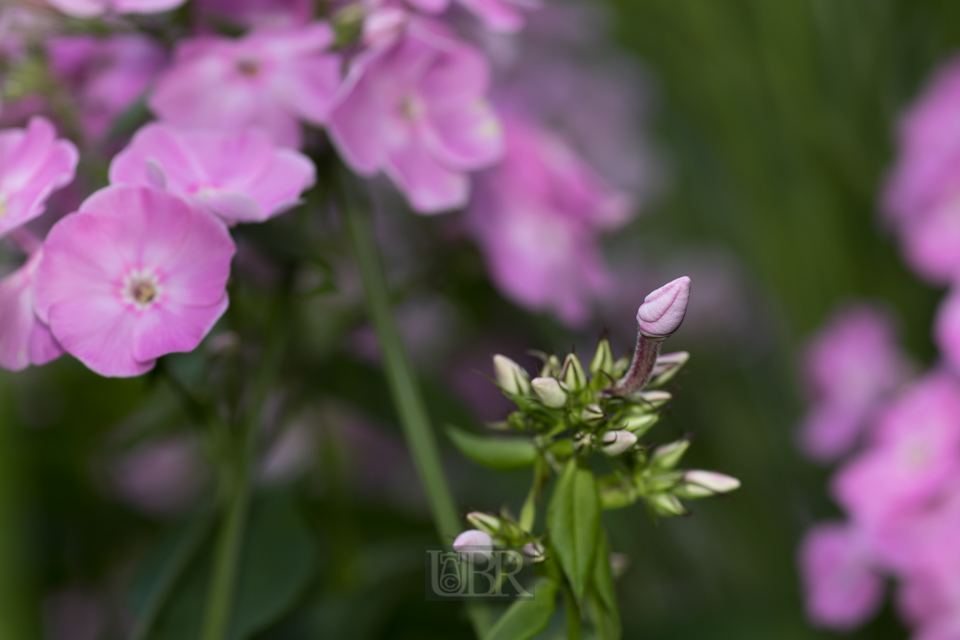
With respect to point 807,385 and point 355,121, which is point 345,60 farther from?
point 807,385

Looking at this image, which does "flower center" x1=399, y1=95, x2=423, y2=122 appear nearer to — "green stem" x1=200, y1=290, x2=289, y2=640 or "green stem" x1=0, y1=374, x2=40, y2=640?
"green stem" x1=200, y1=290, x2=289, y2=640

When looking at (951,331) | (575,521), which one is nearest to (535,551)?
(575,521)

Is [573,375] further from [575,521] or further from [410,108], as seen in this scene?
[410,108]

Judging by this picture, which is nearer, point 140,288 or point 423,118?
point 140,288

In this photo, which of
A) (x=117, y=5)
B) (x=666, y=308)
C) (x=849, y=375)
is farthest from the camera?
(x=849, y=375)

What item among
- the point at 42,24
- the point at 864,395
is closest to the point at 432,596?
the point at 42,24
